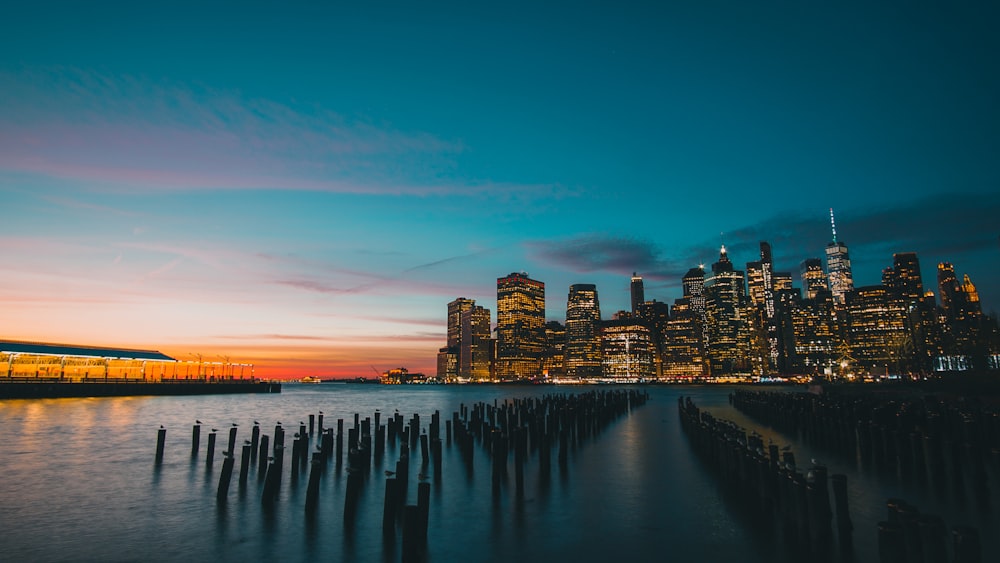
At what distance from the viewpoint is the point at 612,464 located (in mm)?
23984

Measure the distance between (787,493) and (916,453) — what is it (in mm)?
10709

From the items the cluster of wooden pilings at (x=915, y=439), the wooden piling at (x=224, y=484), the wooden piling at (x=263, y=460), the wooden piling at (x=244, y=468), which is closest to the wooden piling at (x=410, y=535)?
the wooden piling at (x=224, y=484)

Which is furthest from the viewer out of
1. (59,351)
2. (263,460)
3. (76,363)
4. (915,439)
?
(76,363)

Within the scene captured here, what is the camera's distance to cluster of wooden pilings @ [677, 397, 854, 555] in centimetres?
1118

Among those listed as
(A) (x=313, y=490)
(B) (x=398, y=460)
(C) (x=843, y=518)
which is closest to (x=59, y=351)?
(A) (x=313, y=490)

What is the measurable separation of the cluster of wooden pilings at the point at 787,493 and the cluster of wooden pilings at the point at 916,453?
6.40 feet

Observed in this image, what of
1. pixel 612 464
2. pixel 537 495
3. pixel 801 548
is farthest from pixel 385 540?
pixel 612 464

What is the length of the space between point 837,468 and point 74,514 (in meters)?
26.6

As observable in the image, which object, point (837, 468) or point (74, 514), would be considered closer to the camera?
point (74, 514)

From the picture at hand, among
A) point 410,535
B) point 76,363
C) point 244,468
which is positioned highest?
point 76,363

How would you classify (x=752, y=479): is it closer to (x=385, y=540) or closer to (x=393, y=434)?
(x=385, y=540)

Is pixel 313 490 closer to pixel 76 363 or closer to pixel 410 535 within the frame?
pixel 410 535

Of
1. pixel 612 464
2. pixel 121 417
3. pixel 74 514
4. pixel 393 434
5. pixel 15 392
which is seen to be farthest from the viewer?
pixel 15 392

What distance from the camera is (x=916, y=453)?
63.2 ft
